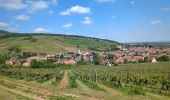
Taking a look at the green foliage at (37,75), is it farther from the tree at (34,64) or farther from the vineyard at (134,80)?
the tree at (34,64)

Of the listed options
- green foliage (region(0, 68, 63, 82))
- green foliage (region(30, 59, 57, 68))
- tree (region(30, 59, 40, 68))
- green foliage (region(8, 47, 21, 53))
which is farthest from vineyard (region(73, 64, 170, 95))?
green foliage (region(8, 47, 21, 53))

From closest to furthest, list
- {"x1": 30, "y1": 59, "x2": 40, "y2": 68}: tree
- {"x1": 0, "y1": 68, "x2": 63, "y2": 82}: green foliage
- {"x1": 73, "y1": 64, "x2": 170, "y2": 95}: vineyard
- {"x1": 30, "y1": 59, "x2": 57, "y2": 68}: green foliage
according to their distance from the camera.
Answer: {"x1": 73, "y1": 64, "x2": 170, "y2": 95}: vineyard → {"x1": 0, "y1": 68, "x2": 63, "y2": 82}: green foliage → {"x1": 30, "y1": 59, "x2": 57, "y2": 68}: green foliage → {"x1": 30, "y1": 59, "x2": 40, "y2": 68}: tree

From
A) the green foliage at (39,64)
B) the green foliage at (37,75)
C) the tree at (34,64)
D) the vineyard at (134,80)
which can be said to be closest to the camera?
the vineyard at (134,80)

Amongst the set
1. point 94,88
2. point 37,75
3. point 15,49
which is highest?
point 15,49

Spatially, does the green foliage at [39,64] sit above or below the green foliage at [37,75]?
above

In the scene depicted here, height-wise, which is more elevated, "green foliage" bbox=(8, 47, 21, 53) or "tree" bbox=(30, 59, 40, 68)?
"green foliage" bbox=(8, 47, 21, 53)

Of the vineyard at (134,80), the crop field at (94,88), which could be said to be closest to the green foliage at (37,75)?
the crop field at (94,88)

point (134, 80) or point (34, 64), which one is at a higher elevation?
point (34, 64)

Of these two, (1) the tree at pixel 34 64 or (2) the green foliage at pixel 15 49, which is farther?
(2) the green foliage at pixel 15 49

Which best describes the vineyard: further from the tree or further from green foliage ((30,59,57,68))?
the tree

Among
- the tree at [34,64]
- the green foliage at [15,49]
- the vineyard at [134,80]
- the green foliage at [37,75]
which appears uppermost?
the green foliage at [15,49]

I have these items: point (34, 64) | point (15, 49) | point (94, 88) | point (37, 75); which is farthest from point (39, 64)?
point (94, 88)

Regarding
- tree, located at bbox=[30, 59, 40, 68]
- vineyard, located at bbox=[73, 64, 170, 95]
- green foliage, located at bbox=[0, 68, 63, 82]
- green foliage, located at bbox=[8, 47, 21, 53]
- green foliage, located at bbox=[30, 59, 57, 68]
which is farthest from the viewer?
green foliage, located at bbox=[8, 47, 21, 53]

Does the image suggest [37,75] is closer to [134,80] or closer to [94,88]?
[134,80]
